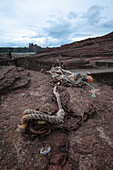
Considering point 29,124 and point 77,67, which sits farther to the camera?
point 77,67

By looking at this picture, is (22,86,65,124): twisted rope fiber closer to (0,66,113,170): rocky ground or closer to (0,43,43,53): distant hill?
(0,66,113,170): rocky ground

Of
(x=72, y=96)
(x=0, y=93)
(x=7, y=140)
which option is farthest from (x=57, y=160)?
(x=0, y=93)

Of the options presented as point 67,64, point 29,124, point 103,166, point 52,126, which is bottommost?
point 103,166

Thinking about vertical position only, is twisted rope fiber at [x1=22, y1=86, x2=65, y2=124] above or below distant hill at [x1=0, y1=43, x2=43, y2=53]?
below

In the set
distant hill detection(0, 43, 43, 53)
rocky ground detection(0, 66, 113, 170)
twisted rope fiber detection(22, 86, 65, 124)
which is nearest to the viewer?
rocky ground detection(0, 66, 113, 170)

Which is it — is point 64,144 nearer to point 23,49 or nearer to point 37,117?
point 37,117

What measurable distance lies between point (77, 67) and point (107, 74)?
2094mm

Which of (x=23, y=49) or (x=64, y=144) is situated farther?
(x=23, y=49)

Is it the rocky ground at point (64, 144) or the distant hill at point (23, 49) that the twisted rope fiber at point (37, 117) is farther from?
the distant hill at point (23, 49)

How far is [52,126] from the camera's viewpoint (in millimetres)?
1475

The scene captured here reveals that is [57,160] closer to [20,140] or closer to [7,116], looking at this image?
[20,140]

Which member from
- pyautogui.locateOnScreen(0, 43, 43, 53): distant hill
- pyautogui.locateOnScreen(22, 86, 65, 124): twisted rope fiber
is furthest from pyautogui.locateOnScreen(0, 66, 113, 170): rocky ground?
pyautogui.locateOnScreen(0, 43, 43, 53): distant hill

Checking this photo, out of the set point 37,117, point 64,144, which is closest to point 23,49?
point 37,117

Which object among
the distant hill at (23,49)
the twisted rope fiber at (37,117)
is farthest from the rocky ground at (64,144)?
the distant hill at (23,49)
